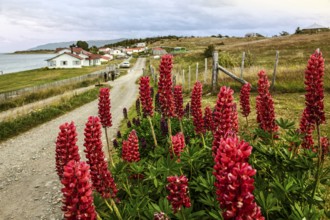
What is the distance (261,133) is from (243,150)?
2.68 m

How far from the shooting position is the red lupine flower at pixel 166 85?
5102mm

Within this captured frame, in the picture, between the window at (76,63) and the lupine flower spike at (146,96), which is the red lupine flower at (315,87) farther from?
the window at (76,63)

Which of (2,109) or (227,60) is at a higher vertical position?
(227,60)

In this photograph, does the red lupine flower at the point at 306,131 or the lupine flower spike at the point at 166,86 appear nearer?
the red lupine flower at the point at 306,131

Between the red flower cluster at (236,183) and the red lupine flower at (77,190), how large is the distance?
1002mm

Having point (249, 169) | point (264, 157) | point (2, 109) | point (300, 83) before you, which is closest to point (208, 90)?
point (300, 83)

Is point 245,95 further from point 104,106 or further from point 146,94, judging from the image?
point 104,106

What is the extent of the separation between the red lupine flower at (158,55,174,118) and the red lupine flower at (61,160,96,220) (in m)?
3.24

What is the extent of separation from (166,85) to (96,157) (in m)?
2.37

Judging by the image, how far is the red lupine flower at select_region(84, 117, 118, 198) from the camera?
3221mm

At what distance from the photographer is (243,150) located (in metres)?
1.88

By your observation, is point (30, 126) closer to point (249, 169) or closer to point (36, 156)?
point (36, 156)

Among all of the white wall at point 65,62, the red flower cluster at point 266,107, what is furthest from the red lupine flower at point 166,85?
the white wall at point 65,62

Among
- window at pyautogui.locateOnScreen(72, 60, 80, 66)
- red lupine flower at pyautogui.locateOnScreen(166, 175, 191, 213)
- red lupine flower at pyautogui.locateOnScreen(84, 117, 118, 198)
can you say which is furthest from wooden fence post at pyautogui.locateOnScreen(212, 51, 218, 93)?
window at pyautogui.locateOnScreen(72, 60, 80, 66)
